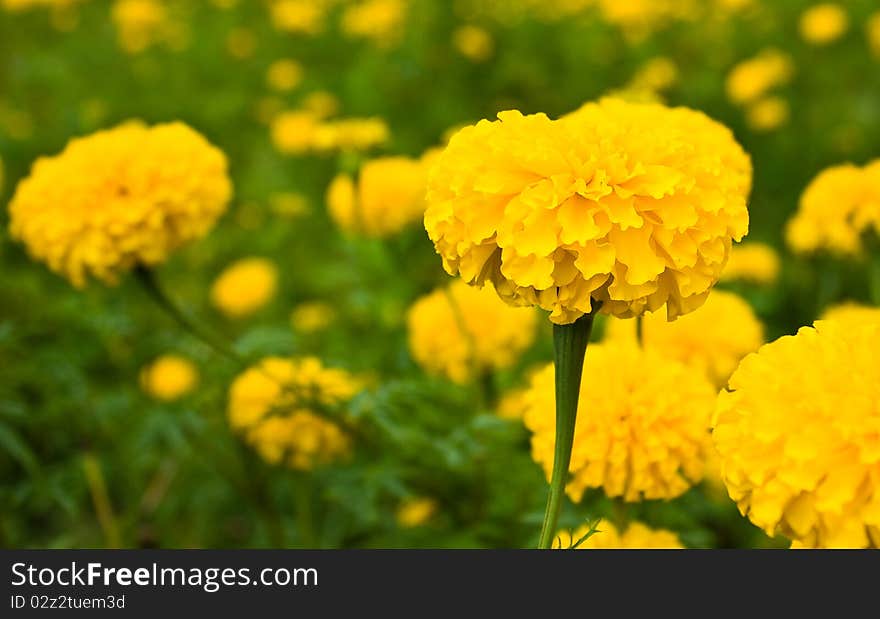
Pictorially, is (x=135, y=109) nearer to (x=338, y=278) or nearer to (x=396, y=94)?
(x=396, y=94)

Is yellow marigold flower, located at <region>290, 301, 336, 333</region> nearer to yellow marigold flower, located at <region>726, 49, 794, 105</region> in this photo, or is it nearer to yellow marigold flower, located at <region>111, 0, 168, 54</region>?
yellow marigold flower, located at <region>726, 49, 794, 105</region>

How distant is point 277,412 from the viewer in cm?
215

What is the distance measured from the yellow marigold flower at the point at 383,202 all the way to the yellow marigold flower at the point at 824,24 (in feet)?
8.74

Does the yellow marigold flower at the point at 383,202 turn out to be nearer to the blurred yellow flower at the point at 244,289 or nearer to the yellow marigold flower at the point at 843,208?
the yellow marigold flower at the point at 843,208

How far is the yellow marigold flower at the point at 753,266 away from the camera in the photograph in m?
3.02

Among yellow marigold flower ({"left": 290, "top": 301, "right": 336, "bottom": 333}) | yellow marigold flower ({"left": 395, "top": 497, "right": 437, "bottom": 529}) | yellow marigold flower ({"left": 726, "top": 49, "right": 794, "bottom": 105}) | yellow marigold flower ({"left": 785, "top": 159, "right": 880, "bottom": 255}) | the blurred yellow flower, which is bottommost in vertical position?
yellow marigold flower ({"left": 395, "top": 497, "right": 437, "bottom": 529})

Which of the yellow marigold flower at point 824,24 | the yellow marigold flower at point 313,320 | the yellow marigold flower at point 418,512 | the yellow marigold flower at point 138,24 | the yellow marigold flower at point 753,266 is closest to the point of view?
the yellow marigold flower at point 418,512

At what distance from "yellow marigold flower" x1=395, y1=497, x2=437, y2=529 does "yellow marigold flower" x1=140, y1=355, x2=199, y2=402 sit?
791mm

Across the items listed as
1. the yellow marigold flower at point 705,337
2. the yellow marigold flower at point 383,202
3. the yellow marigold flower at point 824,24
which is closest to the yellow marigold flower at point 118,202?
the yellow marigold flower at point 383,202

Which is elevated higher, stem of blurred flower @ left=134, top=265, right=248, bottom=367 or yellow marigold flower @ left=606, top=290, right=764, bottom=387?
stem of blurred flower @ left=134, top=265, right=248, bottom=367

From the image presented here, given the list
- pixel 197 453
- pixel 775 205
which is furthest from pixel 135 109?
pixel 775 205

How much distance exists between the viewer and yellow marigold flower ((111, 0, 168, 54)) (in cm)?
539

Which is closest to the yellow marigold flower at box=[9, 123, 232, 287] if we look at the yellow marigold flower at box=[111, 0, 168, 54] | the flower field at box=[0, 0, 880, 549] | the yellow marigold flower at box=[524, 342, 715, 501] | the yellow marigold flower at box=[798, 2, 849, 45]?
the flower field at box=[0, 0, 880, 549]

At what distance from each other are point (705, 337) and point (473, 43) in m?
2.93
